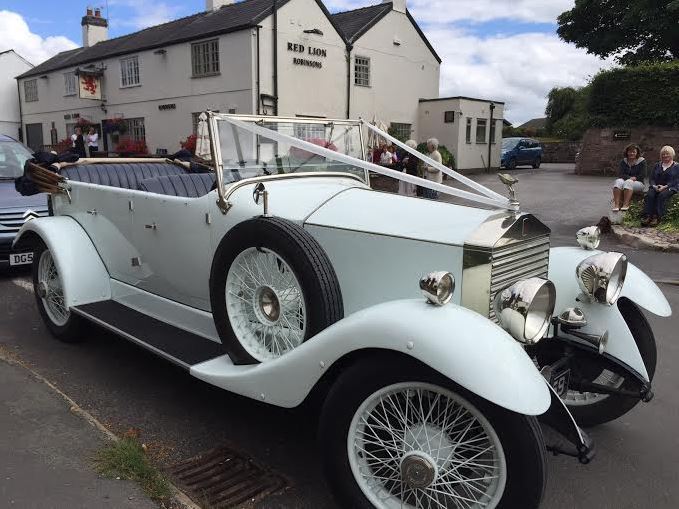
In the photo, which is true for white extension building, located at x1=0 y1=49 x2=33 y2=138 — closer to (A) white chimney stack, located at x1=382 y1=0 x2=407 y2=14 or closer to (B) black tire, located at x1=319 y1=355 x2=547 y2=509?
(A) white chimney stack, located at x1=382 y1=0 x2=407 y2=14

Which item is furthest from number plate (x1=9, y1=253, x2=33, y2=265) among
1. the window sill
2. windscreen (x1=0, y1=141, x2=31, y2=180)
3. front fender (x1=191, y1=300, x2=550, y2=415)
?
the window sill

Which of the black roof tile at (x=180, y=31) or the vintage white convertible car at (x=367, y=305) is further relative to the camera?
the black roof tile at (x=180, y=31)

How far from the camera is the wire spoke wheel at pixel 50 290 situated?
4.64m

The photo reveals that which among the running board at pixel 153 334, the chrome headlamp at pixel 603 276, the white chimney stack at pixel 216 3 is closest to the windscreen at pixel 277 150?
the running board at pixel 153 334

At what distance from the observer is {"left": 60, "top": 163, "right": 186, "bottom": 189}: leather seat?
5.11 metres

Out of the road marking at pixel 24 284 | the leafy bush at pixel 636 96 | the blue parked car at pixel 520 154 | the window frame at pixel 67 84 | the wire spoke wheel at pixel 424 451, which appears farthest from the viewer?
the blue parked car at pixel 520 154

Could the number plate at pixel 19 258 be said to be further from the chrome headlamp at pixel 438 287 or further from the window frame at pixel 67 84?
the window frame at pixel 67 84

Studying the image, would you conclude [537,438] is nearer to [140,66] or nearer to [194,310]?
[194,310]

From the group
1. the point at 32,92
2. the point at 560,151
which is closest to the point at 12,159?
the point at 32,92

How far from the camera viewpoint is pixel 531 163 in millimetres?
28875

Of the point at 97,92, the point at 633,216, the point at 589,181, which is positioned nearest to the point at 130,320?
the point at 633,216

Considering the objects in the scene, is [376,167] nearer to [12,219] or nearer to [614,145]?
[12,219]

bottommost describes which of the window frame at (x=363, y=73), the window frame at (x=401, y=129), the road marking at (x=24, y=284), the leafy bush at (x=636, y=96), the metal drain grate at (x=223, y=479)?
the road marking at (x=24, y=284)

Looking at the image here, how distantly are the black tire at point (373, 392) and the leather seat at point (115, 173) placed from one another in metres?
3.39
